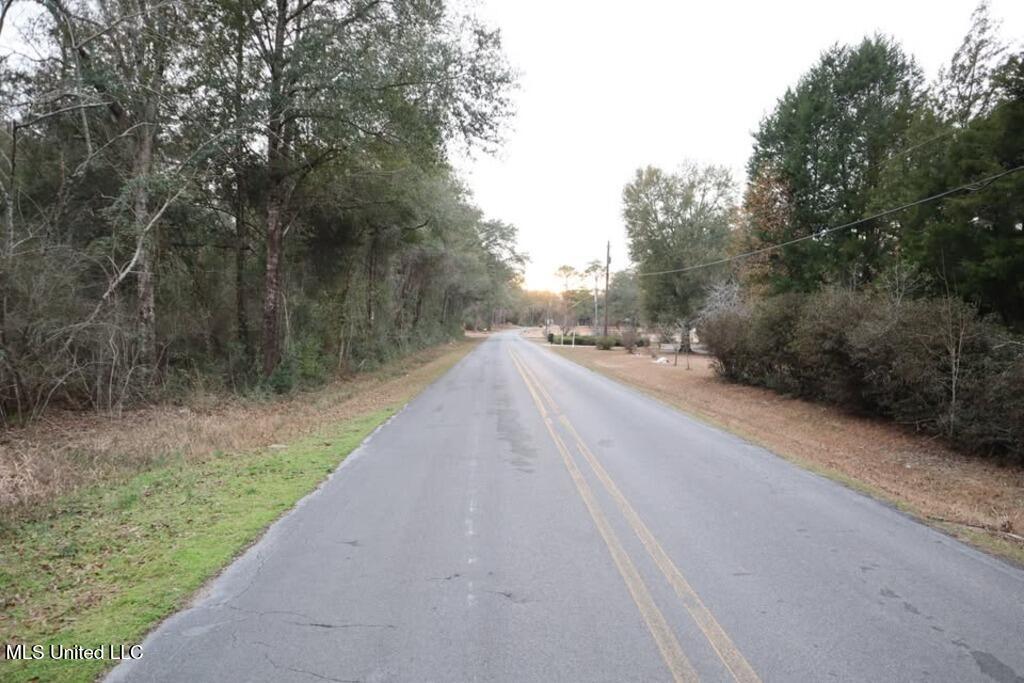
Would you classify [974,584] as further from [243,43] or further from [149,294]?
[243,43]

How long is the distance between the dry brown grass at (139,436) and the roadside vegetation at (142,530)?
73 millimetres

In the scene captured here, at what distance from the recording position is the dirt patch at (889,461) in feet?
19.9

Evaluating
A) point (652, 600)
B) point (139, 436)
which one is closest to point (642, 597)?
point (652, 600)

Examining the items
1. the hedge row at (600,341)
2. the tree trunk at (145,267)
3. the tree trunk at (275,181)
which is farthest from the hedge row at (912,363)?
the hedge row at (600,341)

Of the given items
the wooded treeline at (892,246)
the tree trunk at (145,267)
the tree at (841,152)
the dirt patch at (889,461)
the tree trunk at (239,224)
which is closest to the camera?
the dirt patch at (889,461)

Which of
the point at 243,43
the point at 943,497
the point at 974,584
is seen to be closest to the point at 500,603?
the point at 974,584

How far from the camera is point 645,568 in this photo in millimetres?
4293

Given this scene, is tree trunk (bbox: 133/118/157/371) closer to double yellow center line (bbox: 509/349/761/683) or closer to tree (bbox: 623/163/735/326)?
double yellow center line (bbox: 509/349/761/683)

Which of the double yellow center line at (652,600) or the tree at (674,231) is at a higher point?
the tree at (674,231)

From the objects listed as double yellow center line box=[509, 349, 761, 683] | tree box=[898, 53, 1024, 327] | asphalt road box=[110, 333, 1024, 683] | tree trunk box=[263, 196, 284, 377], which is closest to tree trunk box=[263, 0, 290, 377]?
tree trunk box=[263, 196, 284, 377]

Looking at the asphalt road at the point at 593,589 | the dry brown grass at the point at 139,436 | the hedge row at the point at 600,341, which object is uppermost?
the hedge row at the point at 600,341

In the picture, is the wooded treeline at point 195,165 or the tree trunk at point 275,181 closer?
the wooded treeline at point 195,165

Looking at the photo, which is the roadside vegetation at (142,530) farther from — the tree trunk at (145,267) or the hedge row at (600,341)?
the hedge row at (600,341)

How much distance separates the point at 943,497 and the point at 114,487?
10460 mm
